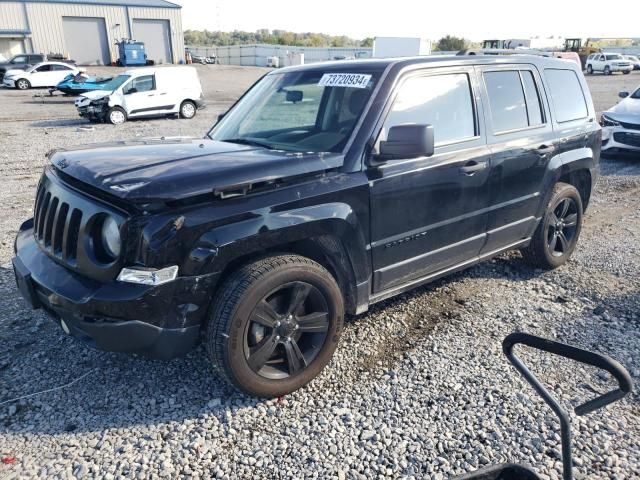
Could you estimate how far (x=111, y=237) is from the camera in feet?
9.16

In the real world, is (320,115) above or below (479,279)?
above

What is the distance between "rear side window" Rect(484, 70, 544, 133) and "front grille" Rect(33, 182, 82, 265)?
313cm

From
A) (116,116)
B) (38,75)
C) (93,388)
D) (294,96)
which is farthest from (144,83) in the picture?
(38,75)

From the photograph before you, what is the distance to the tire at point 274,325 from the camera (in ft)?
9.37

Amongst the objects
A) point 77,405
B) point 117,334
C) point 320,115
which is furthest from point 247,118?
point 77,405

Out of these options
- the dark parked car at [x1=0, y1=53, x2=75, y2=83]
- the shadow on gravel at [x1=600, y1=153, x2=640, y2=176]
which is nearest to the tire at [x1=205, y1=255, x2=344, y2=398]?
the shadow on gravel at [x1=600, y1=153, x2=640, y2=176]

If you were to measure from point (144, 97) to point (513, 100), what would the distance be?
1440cm

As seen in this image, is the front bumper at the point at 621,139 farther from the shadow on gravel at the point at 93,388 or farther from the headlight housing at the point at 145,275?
the headlight housing at the point at 145,275

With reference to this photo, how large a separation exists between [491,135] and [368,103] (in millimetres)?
1199

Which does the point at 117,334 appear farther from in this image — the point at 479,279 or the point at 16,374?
the point at 479,279

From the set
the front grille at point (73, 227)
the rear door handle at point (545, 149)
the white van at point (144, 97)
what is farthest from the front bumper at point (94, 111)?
the rear door handle at point (545, 149)

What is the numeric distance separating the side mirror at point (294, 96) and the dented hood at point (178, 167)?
2.51ft

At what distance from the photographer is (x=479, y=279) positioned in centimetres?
490

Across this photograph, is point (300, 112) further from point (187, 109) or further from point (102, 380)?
point (187, 109)
